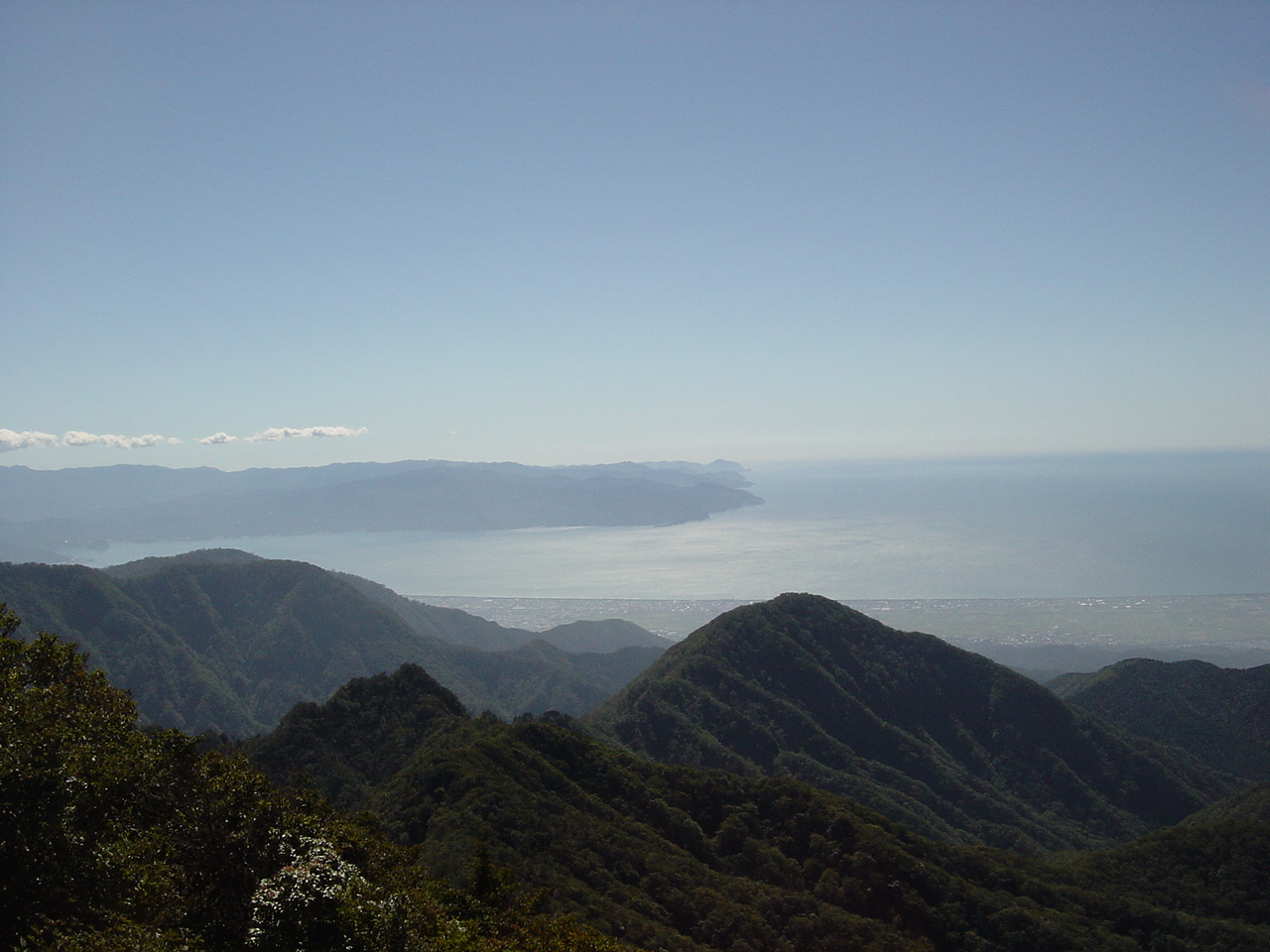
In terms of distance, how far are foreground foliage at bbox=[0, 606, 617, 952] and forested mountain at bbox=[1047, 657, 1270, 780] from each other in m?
121

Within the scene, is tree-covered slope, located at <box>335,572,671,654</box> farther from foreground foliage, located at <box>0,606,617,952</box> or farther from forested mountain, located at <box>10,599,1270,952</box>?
foreground foliage, located at <box>0,606,617,952</box>

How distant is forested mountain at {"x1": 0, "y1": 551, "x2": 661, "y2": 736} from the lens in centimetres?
12888

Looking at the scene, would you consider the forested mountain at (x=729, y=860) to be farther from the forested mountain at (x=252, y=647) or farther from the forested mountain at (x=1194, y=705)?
the forested mountain at (x=252, y=647)

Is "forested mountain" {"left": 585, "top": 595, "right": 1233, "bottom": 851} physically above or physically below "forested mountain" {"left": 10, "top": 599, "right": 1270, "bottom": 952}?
below

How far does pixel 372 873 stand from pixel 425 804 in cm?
3200

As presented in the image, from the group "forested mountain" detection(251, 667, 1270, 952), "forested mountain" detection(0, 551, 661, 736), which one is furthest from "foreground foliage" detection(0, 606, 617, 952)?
"forested mountain" detection(0, 551, 661, 736)

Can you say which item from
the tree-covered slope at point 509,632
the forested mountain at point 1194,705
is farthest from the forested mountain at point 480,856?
the tree-covered slope at point 509,632

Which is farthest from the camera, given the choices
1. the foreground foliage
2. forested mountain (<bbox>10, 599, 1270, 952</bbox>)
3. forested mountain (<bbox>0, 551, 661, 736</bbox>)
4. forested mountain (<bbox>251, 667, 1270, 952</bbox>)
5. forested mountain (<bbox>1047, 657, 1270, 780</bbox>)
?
forested mountain (<bbox>0, 551, 661, 736</bbox>)

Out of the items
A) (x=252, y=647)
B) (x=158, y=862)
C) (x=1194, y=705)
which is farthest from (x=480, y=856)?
(x=252, y=647)

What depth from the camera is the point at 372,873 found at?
18.7 metres

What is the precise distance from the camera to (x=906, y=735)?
9250 cm

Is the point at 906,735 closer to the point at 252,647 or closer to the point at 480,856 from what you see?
the point at 480,856

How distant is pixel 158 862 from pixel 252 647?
15713 cm

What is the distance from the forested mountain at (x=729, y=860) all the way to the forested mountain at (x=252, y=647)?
77.2 meters
